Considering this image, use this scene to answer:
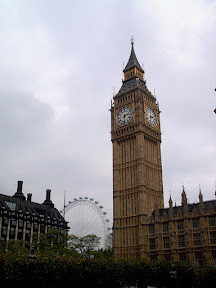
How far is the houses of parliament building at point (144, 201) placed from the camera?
86.4 meters

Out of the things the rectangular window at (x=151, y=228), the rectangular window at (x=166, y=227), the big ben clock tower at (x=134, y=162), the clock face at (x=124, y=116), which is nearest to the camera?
the rectangular window at (x=166, y=227)

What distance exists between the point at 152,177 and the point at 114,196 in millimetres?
12443

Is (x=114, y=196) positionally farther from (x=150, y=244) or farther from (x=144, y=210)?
(x=150, y=244)

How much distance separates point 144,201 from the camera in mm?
97312

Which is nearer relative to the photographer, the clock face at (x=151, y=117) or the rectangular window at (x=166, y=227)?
the rectangular window at (x=166, y=227)

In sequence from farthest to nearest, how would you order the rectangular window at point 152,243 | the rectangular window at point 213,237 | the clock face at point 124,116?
the clock face at point 124,116 → the rectangular window at point 152,243 → the rectangular window at point 213,237

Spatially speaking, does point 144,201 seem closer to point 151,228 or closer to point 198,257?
point 151,228

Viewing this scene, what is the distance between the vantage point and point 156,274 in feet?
181

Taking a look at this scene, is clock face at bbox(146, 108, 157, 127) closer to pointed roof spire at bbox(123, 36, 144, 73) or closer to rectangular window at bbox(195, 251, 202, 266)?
pointed roof spire at bbox(123, 36, 144, 73)

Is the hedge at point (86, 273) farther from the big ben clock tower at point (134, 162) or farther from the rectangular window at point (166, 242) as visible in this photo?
the big ben clock tower at point (134, 162)

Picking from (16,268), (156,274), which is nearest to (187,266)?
(156,274)

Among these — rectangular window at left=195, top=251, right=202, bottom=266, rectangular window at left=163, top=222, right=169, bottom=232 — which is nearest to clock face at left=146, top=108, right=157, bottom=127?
rectangular window at left=163, top=222, right=169, bottom=232

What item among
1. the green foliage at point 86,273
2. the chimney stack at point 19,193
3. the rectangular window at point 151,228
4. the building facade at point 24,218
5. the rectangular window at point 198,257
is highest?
the chimney stack at point 19,193

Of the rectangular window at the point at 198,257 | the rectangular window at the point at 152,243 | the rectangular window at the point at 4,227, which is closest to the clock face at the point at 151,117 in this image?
the rectangular window at the point at 152,243
